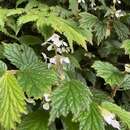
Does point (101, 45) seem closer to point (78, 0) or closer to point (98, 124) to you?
point (78, 0)

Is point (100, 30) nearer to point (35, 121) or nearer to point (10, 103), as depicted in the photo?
point (35, 121)

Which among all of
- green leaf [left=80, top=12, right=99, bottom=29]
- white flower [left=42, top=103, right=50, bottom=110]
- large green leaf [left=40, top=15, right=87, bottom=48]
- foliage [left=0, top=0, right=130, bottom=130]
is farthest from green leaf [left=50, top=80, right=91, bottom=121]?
green leaf [left=80, top=12, right=99, bottom=29]

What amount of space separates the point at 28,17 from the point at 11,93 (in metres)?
0.53

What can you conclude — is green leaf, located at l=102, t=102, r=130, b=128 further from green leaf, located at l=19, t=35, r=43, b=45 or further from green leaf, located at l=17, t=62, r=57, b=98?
green leaf, located at l=19, t=35, r=43, b=45

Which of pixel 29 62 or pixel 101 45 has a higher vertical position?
pixel 29 62

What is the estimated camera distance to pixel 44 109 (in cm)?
125

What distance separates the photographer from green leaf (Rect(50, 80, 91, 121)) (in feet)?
3.53

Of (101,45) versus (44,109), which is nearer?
(44,109)

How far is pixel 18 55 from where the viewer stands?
127cm

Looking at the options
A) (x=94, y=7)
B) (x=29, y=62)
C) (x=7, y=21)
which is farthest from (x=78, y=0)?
(x=29, y=62)

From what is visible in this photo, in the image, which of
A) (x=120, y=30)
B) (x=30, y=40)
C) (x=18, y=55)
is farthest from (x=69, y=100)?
(x=120, y=30)

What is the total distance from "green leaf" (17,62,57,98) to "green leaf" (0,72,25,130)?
0.09 feet

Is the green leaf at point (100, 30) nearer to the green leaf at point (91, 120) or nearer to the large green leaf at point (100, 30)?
the large green leaf at point (100, 30)

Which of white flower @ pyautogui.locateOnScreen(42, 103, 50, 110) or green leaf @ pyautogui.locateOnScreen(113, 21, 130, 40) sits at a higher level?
green leaf @ pyautogui.locateOnScreen(113, 21, 130, 40)
